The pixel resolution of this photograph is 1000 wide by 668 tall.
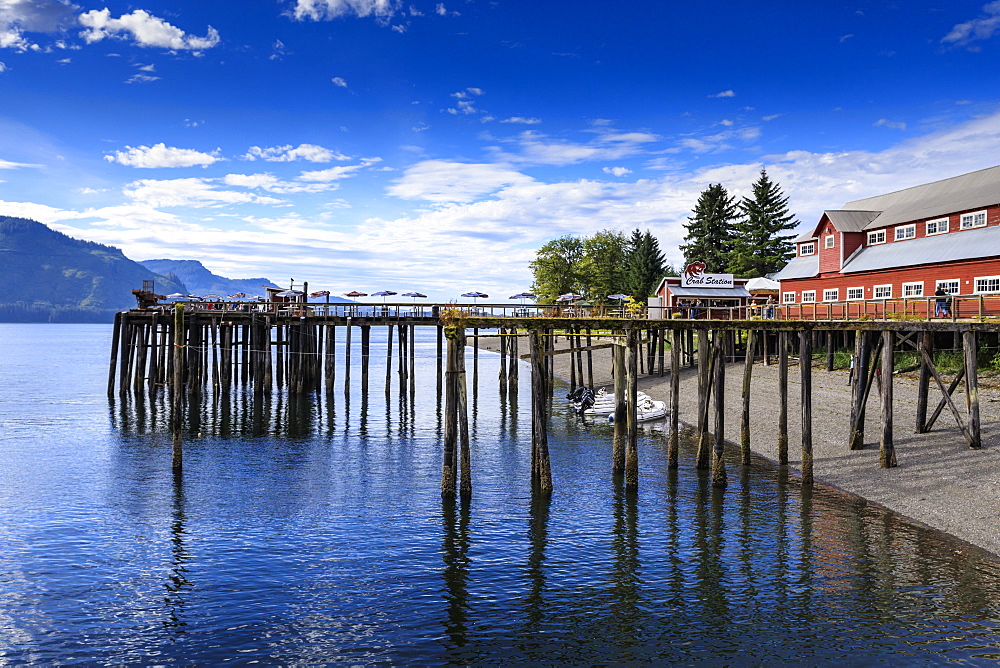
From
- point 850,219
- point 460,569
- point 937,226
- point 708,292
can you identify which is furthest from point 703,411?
point 708,292

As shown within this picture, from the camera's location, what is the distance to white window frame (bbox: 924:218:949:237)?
45438 millimetres

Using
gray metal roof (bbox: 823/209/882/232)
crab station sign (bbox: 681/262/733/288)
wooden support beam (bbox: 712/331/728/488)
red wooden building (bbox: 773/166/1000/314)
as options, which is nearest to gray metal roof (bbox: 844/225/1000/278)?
red wooden building (bbox: 773/166/1000/314)

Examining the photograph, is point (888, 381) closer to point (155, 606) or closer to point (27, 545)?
point (155, 606)

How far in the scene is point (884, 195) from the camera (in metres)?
58.3

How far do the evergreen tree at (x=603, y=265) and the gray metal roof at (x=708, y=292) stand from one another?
127 ft

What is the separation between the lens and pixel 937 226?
46.1 meters

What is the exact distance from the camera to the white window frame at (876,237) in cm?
5091

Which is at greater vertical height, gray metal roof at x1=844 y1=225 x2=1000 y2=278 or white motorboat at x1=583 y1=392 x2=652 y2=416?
gray metal roof at x1=844 y1=225 x2=1000 y2=278

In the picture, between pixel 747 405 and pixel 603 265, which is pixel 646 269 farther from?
pixel 747 405

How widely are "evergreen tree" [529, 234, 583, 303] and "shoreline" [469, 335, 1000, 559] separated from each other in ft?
209

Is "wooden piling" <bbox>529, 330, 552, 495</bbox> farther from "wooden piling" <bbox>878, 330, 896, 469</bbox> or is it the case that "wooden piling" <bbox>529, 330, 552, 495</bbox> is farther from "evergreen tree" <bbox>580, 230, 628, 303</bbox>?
"evergreen tree" <bbox>580, 230, 628, 303</bbox>

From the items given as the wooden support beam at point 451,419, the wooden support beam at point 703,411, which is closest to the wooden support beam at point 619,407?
the wooden support beam at point 703,411

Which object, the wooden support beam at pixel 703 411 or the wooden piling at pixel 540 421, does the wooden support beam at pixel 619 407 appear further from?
the wooden support beam at pixel 703 411

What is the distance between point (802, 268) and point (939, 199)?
1107 centimetres
